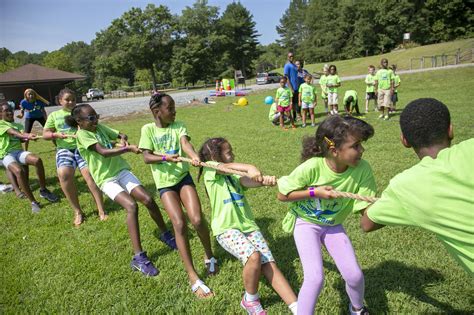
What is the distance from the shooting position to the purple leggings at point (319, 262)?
276 cm

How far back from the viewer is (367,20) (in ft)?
239

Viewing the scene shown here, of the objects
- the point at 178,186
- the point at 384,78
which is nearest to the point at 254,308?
the point at 178,186

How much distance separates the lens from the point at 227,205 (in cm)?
342

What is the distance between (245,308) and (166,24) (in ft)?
238

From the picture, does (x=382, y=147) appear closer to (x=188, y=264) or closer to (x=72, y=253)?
(x=188, y=264)

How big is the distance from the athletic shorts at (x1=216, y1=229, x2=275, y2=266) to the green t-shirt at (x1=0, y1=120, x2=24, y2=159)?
5.77m

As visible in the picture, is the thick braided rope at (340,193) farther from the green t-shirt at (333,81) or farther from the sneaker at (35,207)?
the green t-shirt at (333,81)

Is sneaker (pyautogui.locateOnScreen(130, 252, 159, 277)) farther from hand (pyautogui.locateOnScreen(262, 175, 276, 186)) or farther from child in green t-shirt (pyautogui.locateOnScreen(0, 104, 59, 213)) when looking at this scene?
child in green t-shirt (pyautogui.locateOnScreen(0, 104, 59, 213))

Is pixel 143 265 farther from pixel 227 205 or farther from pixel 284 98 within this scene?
pixel 284 98

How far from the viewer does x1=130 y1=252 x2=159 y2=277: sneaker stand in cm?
397

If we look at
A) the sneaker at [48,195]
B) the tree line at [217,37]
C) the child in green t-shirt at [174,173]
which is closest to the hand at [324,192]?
the child in green t-shirt at [174,173]

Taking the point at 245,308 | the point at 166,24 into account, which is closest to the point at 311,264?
the point at 245,308

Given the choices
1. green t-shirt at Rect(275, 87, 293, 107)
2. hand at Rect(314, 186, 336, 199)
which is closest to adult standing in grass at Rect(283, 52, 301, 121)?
green t-shirt at Rect(275, 87, 293, 107)

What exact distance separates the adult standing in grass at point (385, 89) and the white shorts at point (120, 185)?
34.1 ft
